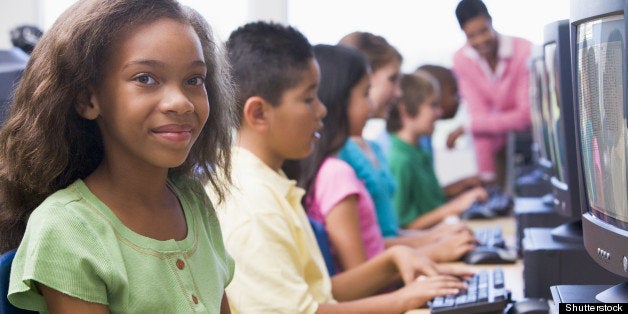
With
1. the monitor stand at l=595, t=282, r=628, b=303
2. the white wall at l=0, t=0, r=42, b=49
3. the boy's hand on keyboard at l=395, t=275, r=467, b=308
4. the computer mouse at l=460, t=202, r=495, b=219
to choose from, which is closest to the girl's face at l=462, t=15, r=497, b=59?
the computer mouse at l=460, t=202, r=495, b=219

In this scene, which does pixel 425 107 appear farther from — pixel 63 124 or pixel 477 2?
pixel 63 124

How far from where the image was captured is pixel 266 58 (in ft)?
5.98

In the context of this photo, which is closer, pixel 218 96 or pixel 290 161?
pixel 218 96

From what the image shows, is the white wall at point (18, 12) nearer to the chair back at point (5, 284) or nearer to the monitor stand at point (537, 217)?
the monitor stand at point (537, 217)

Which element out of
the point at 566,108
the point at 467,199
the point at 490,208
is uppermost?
the point at 566,108

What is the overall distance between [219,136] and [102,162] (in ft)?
0.68

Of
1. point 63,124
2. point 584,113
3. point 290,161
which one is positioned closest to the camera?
point 63,124

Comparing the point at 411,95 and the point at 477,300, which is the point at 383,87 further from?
the point at 477,300

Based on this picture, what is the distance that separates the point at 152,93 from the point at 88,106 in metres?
0.09

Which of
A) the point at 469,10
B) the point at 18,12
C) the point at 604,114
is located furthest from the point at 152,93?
the point at 18,12

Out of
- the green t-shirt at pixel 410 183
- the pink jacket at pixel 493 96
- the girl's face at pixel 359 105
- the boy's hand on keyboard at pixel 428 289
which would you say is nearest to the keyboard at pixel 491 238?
the girl's face at pixel 359 105

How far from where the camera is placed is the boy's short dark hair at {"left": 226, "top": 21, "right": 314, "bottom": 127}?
1.78 metres

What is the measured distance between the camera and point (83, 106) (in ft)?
3.75

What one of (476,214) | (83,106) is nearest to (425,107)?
(476,214)
